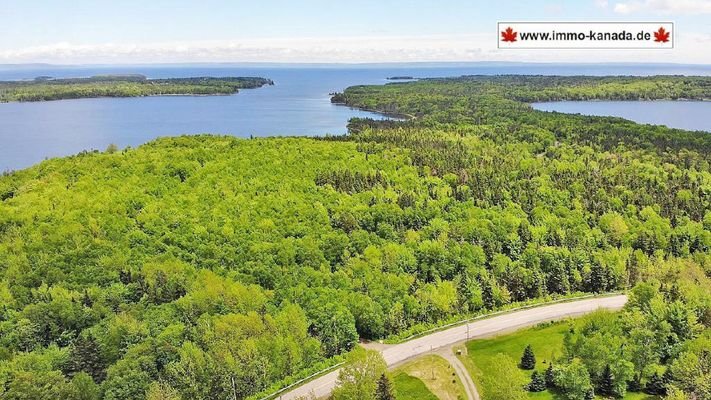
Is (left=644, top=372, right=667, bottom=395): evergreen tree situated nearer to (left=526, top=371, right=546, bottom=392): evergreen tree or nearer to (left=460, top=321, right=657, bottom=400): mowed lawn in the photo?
(left=460, top=321, right=657, bottom=400): mowed lawn

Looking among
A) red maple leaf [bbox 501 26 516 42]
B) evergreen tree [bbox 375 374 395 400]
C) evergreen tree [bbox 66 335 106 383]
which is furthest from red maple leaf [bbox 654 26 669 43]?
evergreen tree [bbox 66 335 106 383]

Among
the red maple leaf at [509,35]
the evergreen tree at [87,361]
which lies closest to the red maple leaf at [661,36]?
the red maple leaf at [509,35]

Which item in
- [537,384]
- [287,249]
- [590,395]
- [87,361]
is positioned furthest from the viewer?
[287,249]

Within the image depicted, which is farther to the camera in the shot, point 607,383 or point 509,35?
point 509,35

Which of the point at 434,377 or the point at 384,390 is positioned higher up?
the point at 384,390

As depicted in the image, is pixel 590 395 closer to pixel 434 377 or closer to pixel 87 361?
pixel 434 377

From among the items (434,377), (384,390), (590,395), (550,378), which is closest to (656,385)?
(590,395)
